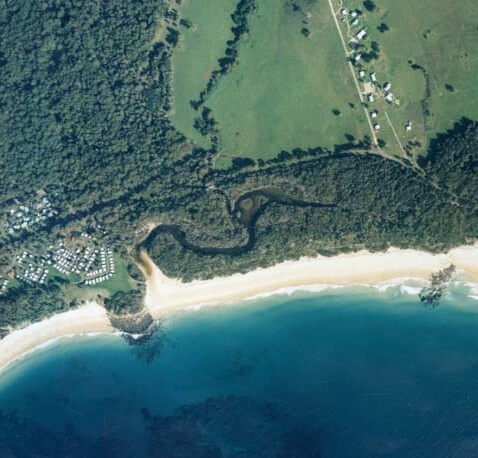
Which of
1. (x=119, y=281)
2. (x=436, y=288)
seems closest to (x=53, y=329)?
(x=119, y=281)

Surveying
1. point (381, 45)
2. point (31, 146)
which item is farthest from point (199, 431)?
point (381, 45)

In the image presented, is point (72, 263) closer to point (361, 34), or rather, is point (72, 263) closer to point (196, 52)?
point (196, 52)

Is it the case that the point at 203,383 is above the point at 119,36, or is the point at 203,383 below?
below

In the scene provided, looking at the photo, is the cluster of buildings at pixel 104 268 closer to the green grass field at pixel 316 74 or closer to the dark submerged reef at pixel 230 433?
the green grass field at pixel 316 74

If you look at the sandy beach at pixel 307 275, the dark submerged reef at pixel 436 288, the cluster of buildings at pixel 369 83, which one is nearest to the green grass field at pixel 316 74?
the cluster of buildings at pixel 369 83

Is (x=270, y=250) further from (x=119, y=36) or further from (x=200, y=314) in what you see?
(x=119, y=36)
